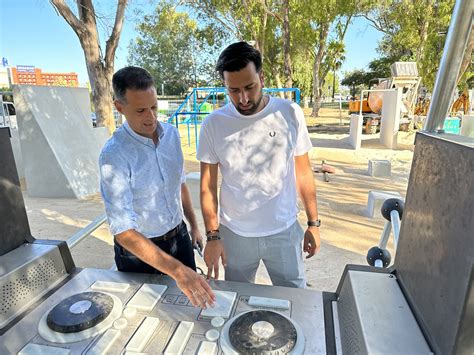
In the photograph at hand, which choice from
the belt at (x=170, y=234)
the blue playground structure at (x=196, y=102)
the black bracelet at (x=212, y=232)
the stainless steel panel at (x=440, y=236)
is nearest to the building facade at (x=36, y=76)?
the blue playground structure at (x=196, y=102)

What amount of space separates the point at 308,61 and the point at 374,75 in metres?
9.76

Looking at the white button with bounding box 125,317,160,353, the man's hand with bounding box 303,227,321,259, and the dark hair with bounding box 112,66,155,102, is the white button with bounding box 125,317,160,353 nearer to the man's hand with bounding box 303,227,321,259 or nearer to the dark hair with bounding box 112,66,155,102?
the dark hair with bounding box 112,66,155,102

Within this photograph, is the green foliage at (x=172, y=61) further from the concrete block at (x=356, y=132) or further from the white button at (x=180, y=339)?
the white button at (x=180, y=339)

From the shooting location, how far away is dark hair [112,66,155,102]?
123 cm

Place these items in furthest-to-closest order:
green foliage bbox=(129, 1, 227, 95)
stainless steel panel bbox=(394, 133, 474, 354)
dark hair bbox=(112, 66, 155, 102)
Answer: green foliage bbox=(129, 1, 227, 95)
dark hair bbox=(112, 66, 155, 102)
stainless steel panel bbox=(394, 133, 474, 354)

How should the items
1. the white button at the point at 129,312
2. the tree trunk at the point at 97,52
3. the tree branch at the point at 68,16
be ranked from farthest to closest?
the tree trunk at the point at 97,52 < the tree branch at the point at 68,16 < the white button at the point at 129,312

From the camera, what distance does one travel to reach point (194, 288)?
3.18 ft

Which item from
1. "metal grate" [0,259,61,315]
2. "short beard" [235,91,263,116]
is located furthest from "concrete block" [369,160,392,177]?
"metal grate" [0,259,61,315]

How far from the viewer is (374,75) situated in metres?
30.4

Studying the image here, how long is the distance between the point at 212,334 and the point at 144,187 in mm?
660

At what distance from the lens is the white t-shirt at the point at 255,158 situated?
1481 millimetres

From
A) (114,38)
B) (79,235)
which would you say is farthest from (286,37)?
(79,235)

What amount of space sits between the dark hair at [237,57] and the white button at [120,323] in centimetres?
94

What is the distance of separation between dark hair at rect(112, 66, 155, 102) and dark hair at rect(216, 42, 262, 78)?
0.30m
